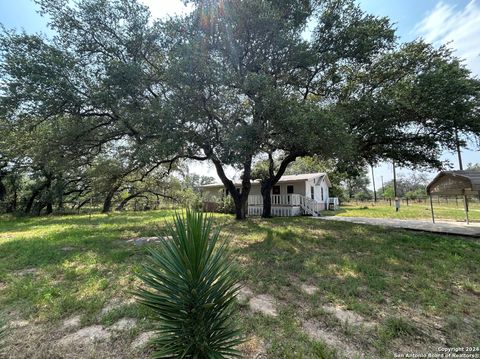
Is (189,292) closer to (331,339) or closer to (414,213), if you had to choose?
(331,339)

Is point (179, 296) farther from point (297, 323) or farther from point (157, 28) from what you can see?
point (157, 28)

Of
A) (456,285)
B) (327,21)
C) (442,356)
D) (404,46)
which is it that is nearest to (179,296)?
(442,356)

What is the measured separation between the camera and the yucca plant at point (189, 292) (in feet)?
4.57

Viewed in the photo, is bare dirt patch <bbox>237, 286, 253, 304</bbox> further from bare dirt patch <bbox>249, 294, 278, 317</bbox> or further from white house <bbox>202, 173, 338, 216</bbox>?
white house <bbox>202, 173, 338, 216</bbox>

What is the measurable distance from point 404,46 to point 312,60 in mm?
4138

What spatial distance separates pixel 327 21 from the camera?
29.9 ft

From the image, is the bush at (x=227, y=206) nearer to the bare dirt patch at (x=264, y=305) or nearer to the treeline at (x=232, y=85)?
the treeline at (x=232, y=85)

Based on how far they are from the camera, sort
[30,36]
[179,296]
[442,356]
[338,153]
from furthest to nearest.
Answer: [30,36] → [338,153] → [442,356] → [179,296]

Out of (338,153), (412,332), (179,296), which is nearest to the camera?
(179,296)

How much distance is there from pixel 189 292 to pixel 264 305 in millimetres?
2168

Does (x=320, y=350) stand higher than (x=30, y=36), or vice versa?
(x=30, y=36)

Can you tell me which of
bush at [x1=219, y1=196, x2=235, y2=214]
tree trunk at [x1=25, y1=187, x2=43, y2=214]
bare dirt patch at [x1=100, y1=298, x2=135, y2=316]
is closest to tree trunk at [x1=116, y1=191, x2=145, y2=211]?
tree trunk at [x1=25, y1=187, x2=43, y2=214]

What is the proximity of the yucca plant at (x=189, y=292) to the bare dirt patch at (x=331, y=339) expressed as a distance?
4.59ft

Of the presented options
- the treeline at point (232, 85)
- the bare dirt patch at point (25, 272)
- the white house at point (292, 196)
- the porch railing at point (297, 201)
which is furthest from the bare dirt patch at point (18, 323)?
the porch railing at point (297, 201)
